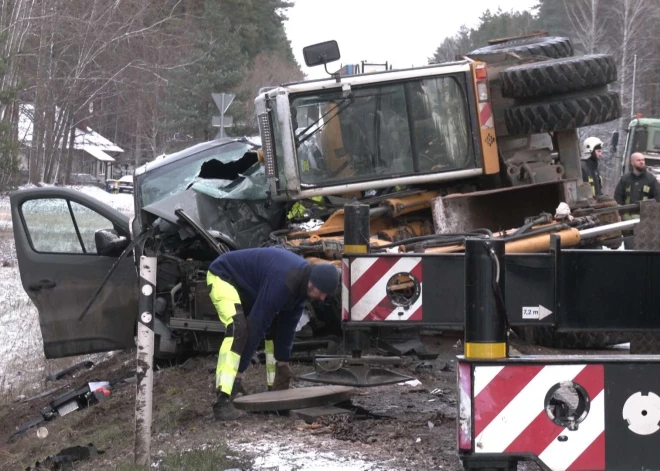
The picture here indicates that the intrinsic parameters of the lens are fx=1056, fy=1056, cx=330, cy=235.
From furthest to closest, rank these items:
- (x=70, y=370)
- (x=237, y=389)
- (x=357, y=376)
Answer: (x=70, y=370), (x=357, y=376), (x=237, y=389)

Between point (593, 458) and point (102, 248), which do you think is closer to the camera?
point (593, 458)

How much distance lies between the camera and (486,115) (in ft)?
28.8

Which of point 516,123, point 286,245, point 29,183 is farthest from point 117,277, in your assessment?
point 29,183

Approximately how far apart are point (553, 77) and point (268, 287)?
3.18 m

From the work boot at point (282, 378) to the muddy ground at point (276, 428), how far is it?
34 cm

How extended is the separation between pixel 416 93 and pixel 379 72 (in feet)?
1.18

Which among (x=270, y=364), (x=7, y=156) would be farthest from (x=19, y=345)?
(x=7, y=156)

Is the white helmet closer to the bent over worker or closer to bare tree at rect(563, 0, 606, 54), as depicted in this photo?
the bent over worker

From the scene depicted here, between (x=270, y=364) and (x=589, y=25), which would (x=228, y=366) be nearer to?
(x=270, y=364)

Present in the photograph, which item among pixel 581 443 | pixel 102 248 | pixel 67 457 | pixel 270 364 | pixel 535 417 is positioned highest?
pixel 102 248

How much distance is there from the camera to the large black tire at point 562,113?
8523 millimetres

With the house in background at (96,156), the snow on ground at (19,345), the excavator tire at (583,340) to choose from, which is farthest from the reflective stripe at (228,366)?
the house in background at (96,156)

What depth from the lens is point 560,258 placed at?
5316mm

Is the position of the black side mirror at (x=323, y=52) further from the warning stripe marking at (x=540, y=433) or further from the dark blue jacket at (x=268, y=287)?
the warning stripe marking at (x=540, y=433)
